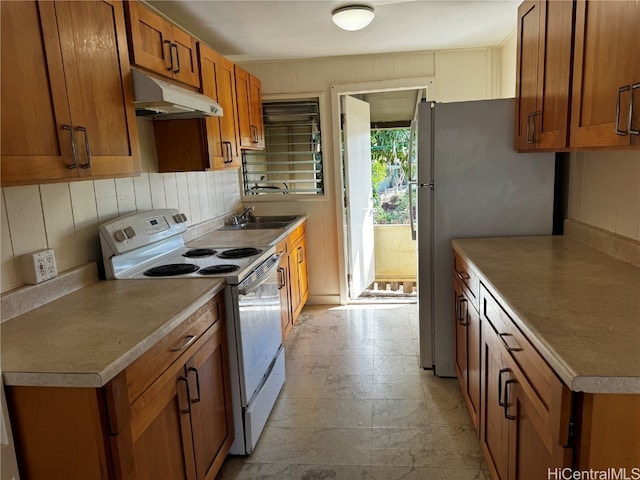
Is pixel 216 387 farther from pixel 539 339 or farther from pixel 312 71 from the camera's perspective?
pixel 312 71

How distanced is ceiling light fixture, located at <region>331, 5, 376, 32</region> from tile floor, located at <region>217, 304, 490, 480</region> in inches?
87.0

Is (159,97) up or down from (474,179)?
up

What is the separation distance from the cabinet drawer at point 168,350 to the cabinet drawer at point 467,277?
1.16 meters

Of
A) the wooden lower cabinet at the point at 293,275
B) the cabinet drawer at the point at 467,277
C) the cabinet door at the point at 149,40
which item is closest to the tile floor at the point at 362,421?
the wooden lower cabinet at the point at 293,275

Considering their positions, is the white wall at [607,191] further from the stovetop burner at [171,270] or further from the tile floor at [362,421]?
the stovetop burner at [171,270]

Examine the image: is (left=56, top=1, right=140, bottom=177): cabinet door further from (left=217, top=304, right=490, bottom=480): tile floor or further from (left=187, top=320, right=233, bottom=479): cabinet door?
(left=217, top=304, right=490, bottom=480): tile floor

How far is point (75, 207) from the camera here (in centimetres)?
193

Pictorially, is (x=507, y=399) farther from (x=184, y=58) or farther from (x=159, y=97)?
(x=184, y=58)

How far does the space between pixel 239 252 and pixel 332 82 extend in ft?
7.07

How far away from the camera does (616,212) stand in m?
2.00

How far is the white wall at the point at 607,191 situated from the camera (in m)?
1.86

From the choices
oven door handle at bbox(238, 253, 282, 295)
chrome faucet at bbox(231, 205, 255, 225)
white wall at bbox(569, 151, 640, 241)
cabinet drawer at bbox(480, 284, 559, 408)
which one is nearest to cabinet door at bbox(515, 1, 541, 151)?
white wall at bbox(569, 151, 640, 241)

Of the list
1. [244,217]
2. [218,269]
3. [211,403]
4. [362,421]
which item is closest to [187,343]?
[211,403]

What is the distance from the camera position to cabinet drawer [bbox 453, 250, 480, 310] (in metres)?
2.00
